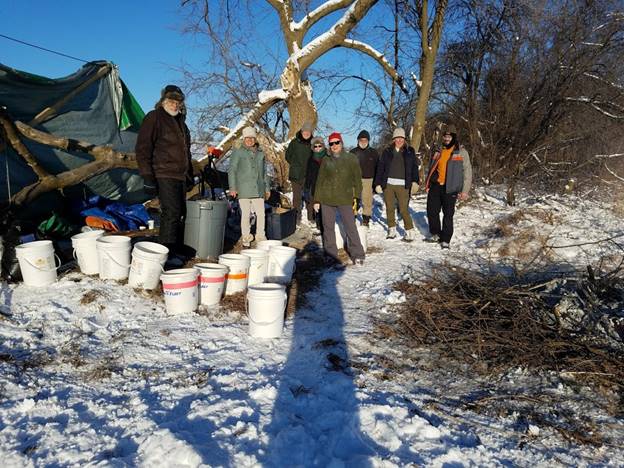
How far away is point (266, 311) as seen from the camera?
132 inches

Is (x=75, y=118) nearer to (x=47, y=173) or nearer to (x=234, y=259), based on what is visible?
(x=47, y=173)

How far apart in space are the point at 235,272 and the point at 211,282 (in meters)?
0.33

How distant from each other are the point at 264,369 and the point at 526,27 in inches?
466

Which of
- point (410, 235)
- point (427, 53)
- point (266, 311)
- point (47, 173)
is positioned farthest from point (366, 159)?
point (47, 173)

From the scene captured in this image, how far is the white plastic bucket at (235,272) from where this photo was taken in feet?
13.6

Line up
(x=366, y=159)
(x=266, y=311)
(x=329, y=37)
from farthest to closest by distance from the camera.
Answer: (x=329, y=37) → (x=366, y=159) → (x=266, y=311)

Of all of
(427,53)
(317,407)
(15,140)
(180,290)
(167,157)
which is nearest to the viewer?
(317,407)

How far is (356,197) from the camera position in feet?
18.9

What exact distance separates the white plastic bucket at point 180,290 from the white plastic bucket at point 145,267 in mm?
468

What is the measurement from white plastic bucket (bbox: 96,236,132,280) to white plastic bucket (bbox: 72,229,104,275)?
12 centimetres

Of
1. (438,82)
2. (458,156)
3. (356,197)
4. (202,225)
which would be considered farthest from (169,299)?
(438,82)

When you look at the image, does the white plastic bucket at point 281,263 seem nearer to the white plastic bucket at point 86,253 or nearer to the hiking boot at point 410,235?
the white plastic bucket at point 86,253

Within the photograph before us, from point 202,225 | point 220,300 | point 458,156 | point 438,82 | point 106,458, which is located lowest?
point 106,458

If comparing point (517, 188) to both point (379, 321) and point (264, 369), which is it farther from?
point (264, 369)
